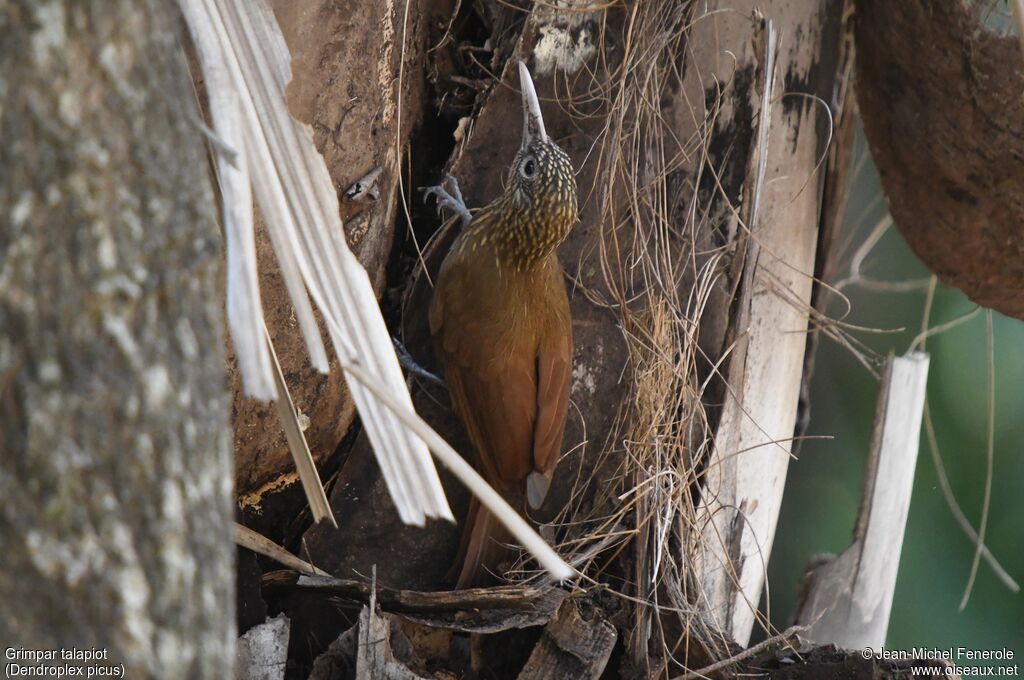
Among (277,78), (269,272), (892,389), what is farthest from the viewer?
(892,389)

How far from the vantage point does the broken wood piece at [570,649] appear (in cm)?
207

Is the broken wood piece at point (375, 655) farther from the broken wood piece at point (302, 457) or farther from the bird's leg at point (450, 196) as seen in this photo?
the bird's leg at point (450, 196)

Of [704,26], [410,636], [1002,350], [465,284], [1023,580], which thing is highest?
[704,26]

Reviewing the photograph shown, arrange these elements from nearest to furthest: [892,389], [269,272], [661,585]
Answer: [269,272]
[661,585]
[892,389]

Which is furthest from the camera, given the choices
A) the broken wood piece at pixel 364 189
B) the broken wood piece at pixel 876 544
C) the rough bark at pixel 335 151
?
the broken wood piece at pixel 876 544

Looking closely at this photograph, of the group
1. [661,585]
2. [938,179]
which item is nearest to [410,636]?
[661,585]

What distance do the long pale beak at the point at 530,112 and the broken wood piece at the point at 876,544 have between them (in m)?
1.35

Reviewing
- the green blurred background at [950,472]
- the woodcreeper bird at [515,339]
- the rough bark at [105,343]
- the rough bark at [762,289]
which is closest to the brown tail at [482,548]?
the woodcreeper bird at [515,339]

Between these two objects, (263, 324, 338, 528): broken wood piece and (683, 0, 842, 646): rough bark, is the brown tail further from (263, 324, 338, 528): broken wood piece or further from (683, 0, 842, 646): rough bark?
(263, 324, 338, 528): broken wood piece

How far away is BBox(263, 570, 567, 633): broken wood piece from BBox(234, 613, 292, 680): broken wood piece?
13 centimetres

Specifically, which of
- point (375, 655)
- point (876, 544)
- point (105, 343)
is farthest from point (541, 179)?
point (105, 343)

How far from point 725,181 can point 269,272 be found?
115cm

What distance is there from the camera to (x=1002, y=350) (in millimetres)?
4133

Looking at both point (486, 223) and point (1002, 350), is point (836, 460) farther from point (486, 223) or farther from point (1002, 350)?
A: point (486, 223)
